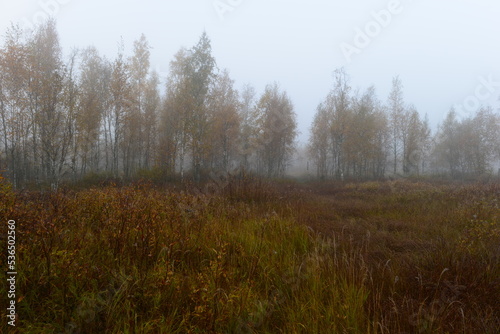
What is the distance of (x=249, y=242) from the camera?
344cm

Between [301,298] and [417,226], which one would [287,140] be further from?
[301,298]

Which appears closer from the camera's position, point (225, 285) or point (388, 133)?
point (225, 285)

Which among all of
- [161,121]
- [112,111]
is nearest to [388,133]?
[161,121]

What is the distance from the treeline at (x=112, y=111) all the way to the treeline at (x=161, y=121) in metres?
0.09

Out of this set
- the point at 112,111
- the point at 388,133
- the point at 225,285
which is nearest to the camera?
the point at 225,285

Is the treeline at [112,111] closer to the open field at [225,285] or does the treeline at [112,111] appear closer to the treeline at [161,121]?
the treeline at [161,121]

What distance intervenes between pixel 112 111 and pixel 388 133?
3643cm

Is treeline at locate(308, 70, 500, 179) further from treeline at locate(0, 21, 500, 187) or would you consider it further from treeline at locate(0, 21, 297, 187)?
treeline at locate(0, 21, 297, 187)

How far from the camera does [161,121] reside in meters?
29.1

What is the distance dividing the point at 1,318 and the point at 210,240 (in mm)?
2098

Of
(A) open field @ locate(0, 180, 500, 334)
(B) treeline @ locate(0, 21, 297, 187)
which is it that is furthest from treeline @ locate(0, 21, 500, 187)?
(A) open field @ locate(0, 180, 500, 334)

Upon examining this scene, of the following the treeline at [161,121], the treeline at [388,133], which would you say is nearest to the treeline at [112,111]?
the treeline at [161,121]

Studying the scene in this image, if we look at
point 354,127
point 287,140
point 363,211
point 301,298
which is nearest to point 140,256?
point 301,298

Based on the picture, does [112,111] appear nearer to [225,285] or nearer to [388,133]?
[225,285]
